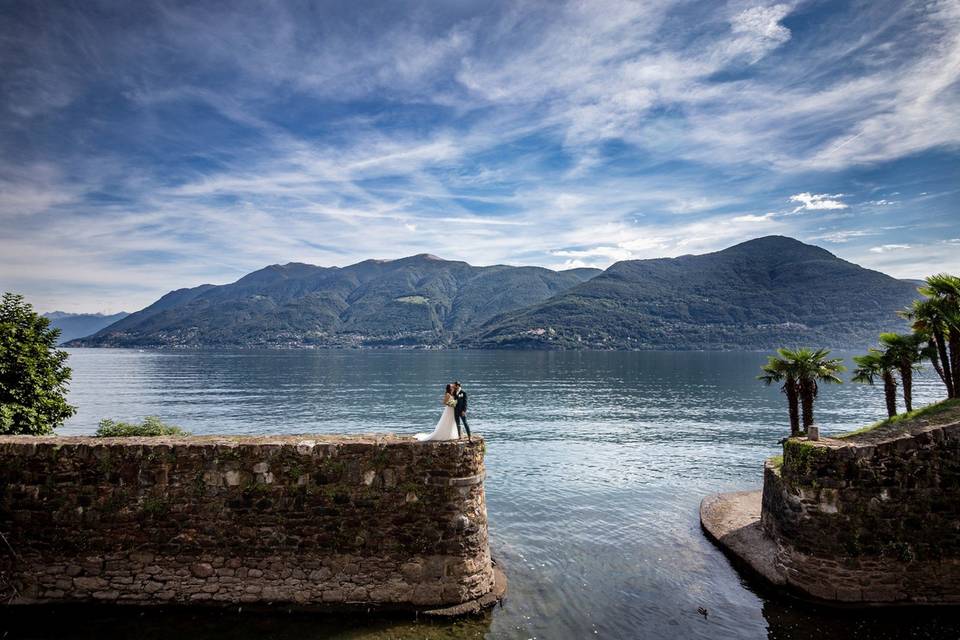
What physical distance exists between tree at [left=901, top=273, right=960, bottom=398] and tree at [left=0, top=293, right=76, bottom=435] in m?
36.7

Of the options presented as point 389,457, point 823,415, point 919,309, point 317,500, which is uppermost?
point 919,309

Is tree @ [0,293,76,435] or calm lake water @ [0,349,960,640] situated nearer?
calm lake water @ [0,349,960,640]

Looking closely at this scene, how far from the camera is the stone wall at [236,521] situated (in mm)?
13375

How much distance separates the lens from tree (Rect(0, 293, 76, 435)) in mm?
18156

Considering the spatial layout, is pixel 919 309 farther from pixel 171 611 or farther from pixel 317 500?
pixel 171 611

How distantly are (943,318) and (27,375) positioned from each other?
126 feet

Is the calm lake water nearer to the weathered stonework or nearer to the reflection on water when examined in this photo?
the reflection on water

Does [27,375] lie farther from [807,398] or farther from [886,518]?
[807,398]

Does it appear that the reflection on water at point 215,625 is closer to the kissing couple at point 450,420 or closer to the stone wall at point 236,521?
the stone wall at point 236,521

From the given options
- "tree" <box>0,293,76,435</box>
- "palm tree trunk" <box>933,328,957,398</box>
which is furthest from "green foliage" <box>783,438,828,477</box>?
"tree" <box>0,293,76,435</box>

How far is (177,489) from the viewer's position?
531 inches

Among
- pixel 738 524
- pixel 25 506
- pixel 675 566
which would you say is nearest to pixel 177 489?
pixel 25 506

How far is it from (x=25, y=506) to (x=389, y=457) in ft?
31.9

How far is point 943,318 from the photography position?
22922mm
